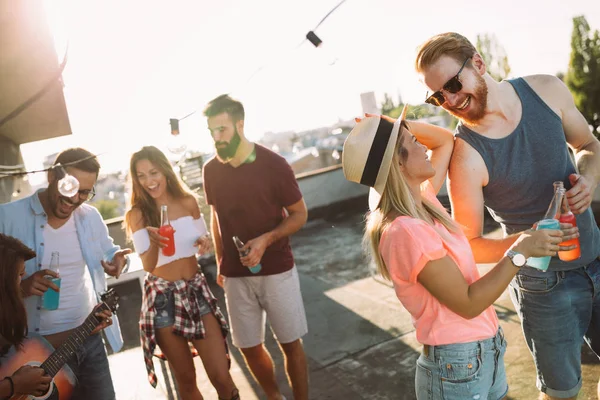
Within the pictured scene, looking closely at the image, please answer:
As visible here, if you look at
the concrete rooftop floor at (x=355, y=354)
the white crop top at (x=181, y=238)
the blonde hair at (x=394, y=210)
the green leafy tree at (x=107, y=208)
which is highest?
the blonde hair at (x=394, y=210)

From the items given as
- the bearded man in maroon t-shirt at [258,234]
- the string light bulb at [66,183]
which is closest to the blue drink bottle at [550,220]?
the bearded man in maroon t-shirt at [258,234]

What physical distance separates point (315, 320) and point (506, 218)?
280cm

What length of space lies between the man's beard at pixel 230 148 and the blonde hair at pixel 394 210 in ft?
4.77

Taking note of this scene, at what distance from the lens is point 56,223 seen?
8.47ft

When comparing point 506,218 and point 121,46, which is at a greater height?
point 121,46

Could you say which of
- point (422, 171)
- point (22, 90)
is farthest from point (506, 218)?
point (22, 90)

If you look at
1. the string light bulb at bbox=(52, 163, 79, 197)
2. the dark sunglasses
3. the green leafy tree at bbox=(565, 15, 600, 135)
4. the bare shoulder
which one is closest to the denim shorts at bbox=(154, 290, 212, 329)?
the bare shoulder

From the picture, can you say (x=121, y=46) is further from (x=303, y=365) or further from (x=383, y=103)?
(x=383, y=103)

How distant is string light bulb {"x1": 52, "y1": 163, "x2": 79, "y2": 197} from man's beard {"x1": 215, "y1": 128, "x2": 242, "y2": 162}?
88 centimetres

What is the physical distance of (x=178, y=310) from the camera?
109 inches

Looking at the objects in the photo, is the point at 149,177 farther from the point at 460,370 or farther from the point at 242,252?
the point at 460,370

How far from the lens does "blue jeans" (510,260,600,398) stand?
6.44 feet

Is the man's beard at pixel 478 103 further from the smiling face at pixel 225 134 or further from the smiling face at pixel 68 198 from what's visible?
the smiling face at pixel 68 198

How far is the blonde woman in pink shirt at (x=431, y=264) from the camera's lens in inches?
61.4
